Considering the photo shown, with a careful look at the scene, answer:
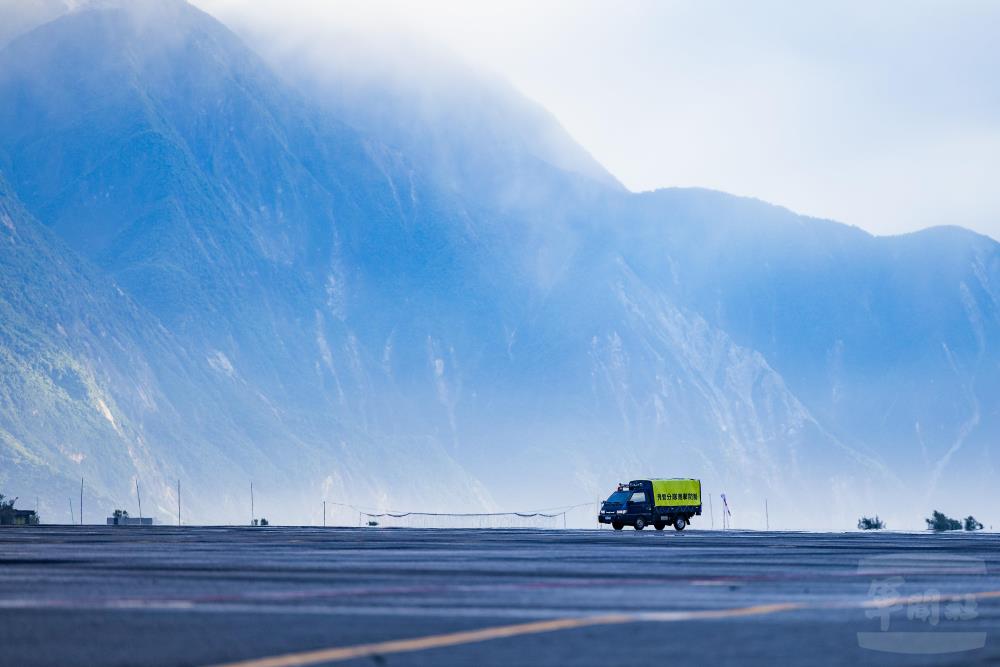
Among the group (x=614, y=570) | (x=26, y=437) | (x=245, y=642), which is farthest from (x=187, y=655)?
(x=26, y=437)

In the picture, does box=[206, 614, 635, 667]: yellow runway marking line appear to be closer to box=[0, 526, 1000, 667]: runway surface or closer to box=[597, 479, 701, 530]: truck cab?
box=[0, 526, 1000, 667]: runway surface

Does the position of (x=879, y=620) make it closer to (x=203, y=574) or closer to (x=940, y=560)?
(x=203, y=574)

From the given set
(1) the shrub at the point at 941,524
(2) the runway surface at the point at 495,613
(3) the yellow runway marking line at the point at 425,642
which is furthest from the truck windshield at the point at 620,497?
(3) the yellow runway marking line at the point at 425,642

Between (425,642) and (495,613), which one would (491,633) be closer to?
(425,642)

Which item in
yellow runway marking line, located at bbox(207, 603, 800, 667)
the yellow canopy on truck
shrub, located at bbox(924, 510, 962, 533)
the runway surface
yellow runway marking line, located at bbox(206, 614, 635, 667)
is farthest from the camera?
shrub, located at bbox(924, 510, 962, 533)

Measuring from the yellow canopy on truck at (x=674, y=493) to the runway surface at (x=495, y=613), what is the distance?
52.7 metres

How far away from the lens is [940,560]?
36.8 metres

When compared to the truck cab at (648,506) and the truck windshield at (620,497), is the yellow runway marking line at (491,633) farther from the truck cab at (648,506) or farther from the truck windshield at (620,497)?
the truck windshield at (620,497)

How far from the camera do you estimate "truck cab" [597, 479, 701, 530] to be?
283ft

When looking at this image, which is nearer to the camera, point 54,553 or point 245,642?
point 245,642

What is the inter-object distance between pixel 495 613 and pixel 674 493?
228ft

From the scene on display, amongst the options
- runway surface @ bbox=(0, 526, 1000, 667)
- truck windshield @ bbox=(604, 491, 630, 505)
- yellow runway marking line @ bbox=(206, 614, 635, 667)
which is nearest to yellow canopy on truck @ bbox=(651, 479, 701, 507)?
truck windshield @ bbox=(604, 491, 630, 505)

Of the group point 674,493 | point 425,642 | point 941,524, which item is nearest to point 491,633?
point 425,642

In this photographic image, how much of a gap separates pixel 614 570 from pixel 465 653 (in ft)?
53.3
